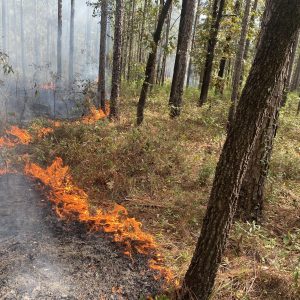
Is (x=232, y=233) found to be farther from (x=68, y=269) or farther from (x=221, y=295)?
(x=68, y=269)

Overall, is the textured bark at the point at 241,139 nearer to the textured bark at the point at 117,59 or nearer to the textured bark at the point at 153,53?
the textured bark at the point at 153,53

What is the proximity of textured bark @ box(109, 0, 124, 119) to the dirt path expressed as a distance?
621 cm

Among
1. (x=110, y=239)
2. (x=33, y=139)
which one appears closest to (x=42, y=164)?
(x=33, y=139)

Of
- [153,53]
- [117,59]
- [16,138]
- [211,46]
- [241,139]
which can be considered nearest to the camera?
[241,139]

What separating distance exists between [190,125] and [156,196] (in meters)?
4.78

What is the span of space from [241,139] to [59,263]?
345 centimetres

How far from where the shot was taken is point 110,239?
5668 mm

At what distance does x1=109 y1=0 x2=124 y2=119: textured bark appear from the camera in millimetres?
11008

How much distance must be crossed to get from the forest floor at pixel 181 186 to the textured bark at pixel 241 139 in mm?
713

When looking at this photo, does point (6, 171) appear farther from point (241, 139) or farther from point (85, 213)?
point (241, 139)

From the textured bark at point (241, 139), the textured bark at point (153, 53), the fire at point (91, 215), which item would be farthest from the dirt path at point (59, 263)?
the textured bark at point (153, 53)

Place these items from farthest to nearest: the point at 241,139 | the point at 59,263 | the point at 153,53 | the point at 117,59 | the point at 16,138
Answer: the point at 117,59 < the point at 16,138 < the point at 153,53 < the point at 59,263 < the point at 241,139

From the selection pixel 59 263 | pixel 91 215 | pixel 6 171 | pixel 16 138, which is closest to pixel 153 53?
pixel 16 138

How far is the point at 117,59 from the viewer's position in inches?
445
